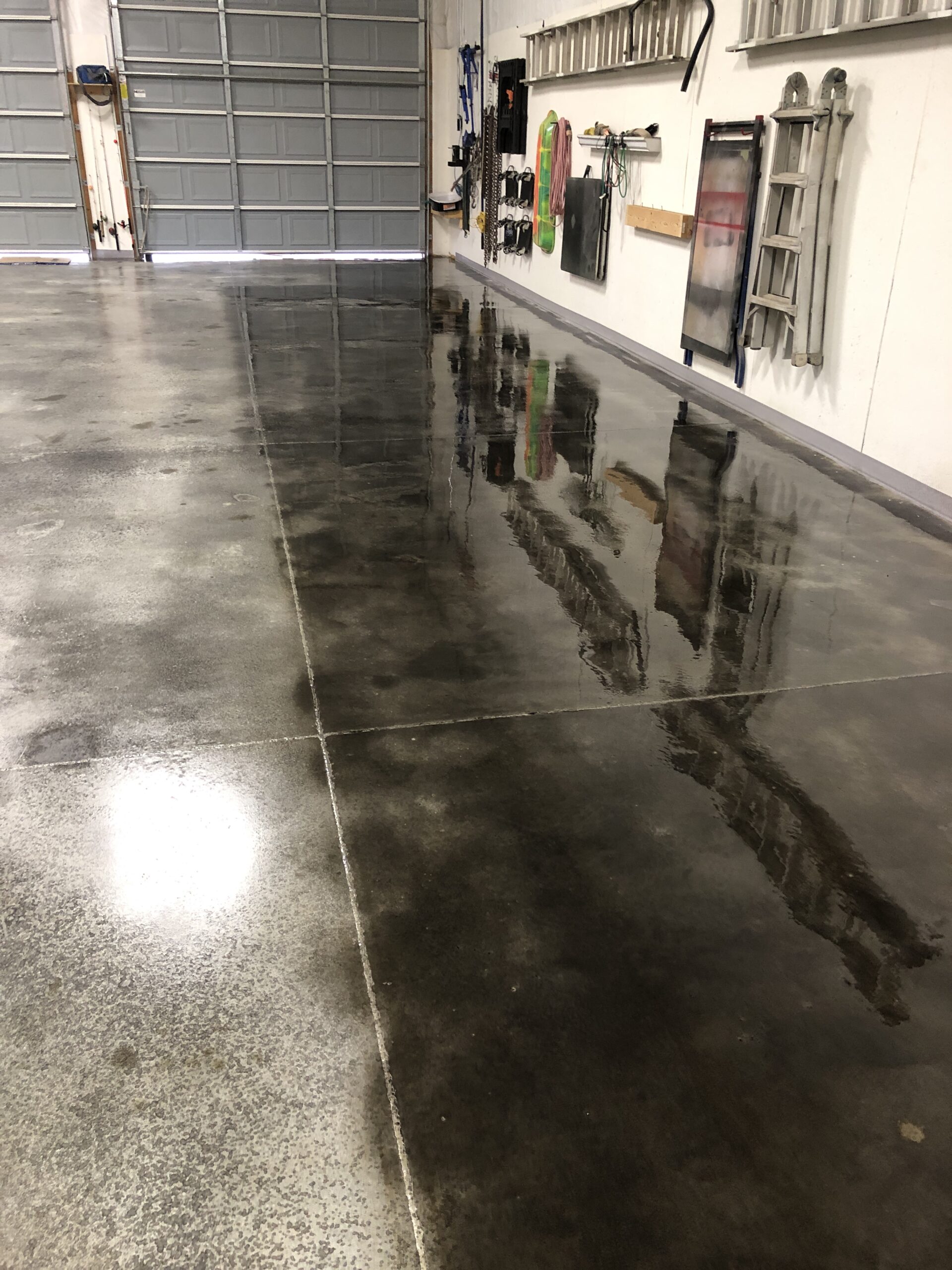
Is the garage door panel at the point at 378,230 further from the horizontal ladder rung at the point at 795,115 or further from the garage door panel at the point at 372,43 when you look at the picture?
the horizontal ladder rung at the point at 795,115

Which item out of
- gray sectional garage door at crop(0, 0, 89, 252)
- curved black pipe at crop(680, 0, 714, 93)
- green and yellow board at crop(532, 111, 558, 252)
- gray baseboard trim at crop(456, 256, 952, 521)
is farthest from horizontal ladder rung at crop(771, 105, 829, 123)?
gray sectional garage door at crop(0, 0, 89, 252)

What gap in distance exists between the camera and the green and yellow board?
30.2ft

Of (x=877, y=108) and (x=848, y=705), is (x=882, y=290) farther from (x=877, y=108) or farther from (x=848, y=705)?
(x=848, y=705)

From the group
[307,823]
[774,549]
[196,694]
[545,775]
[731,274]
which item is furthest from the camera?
[731,274]

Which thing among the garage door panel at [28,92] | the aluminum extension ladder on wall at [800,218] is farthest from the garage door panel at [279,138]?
the aluminum extension ladder on wall at [800,218]

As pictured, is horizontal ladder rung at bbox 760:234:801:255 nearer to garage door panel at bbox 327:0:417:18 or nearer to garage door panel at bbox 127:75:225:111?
garage door panel at bbox 327:0:417:18

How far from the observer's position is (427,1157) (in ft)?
5.22

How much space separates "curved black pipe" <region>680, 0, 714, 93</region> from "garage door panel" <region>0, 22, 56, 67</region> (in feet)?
30.6

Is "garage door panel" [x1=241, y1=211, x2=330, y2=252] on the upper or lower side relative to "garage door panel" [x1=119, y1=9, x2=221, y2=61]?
lower

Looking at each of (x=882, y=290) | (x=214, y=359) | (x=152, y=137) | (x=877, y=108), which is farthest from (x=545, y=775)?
(x=152, y=137)

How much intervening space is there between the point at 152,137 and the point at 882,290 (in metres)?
11.0

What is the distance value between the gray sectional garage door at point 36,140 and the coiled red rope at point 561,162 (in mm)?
7058

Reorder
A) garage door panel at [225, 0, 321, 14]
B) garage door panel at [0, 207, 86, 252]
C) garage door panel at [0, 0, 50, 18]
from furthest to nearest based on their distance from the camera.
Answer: garage door panel at [0, 207, 86, 252]
garage door panel at [225, 0, 321, 14]
garage door panel at [0, 0, 50, 18]

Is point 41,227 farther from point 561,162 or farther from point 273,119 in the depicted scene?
point 561,162
